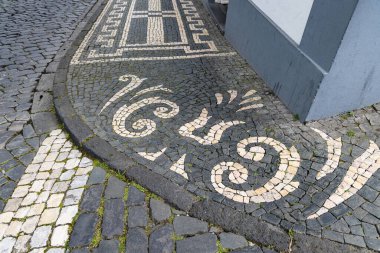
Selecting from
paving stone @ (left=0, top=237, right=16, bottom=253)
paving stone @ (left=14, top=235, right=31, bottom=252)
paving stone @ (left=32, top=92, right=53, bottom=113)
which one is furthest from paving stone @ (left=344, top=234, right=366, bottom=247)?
paving stone @ (left=32, top=92, right=53, bottom=113)

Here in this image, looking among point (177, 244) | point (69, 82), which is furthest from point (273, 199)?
point (69, 82)

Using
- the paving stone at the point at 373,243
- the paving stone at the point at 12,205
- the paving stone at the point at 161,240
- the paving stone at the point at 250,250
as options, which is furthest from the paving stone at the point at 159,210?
the paving stone at the point at 373,243

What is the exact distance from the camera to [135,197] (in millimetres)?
3150

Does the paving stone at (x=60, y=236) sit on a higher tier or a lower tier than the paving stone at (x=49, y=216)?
higher

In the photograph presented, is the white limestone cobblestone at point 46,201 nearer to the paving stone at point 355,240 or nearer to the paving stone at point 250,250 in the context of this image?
the paving stone at point 250,250

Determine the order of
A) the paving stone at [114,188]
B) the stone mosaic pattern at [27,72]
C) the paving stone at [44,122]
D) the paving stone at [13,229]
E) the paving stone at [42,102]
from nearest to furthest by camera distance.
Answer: the paving stone at [13,229] → the paving stone at [114,188] → the stone mosaic pattern at [27,72] → the paving stone at [44,122] → the paving stone at [42,102]

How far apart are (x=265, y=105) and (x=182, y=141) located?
1.51 metres

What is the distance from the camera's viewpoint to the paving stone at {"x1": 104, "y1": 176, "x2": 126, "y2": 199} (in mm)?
3172

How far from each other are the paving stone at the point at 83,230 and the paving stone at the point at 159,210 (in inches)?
22.8

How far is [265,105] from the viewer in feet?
14.7

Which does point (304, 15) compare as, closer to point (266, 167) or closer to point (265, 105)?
point (265, 105)

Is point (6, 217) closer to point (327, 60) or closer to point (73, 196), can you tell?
point (73, 196)

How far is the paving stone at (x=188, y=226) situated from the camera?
284 centimetres

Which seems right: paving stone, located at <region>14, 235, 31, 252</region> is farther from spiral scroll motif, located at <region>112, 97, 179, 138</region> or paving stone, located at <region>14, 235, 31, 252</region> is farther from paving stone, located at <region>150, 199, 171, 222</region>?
spiral scroll motif, located at <region>112, 97, 179, 138</region>
